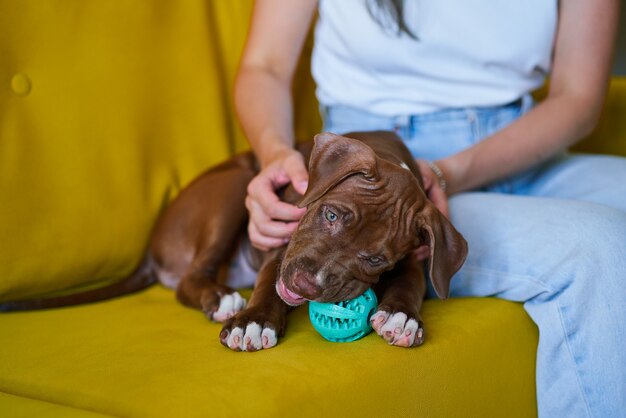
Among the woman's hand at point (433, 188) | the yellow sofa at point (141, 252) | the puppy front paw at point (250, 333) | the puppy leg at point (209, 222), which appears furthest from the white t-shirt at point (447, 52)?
the puppy front paw at point (250, 333)

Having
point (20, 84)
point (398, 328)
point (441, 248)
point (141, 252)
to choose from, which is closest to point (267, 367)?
point (398, 328)

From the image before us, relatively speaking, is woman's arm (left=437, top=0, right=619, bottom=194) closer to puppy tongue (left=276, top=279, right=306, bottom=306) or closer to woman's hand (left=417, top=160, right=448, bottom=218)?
woman's hand (left=417, top=160, right=448, bottom=218)

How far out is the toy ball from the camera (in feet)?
5.33

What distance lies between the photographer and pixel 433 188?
2.06 m

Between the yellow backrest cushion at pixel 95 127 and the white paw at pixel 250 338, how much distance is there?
800 mm

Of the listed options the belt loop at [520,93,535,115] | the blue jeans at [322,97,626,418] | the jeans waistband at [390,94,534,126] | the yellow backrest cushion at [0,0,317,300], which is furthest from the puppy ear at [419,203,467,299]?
the yellow backrest cushion at [0,0,317,300]

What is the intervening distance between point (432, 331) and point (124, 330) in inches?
29.4

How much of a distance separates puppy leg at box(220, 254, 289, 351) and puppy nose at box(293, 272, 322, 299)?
120 millimetres

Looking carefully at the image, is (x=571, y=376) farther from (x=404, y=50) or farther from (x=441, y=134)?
(x=404, y=50)

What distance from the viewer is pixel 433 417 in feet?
5.27

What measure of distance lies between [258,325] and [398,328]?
31cm

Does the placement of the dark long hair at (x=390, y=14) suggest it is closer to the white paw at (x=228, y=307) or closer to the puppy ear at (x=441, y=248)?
the puppy ear at (x=441, y=248)

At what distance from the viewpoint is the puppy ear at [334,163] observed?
1696mm

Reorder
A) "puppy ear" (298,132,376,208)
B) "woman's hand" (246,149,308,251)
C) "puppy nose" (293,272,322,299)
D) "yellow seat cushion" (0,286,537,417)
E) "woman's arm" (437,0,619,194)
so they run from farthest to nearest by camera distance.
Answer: "woman's arm" (437,0,619,194)
"woman's hand" (246,149,308,251)
"puppy ear" (298,132,376,208)
"puppy nose" (293,272,322,299)
"yellow seat cushion" (0,286,537,417)
